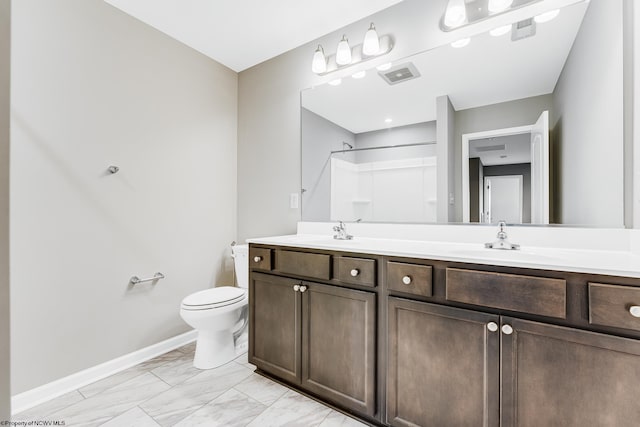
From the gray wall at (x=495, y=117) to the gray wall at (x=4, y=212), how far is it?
179 centimetres

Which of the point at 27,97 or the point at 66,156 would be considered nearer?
the point at 27,97

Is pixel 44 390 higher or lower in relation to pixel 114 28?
lower

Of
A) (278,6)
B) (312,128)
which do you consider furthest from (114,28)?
(312,128)

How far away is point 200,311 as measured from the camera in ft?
5.97

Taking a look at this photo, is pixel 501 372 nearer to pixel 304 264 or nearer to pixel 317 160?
pixel 304 264

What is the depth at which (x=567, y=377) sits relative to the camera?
93 cm

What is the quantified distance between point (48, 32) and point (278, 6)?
4.31 feet

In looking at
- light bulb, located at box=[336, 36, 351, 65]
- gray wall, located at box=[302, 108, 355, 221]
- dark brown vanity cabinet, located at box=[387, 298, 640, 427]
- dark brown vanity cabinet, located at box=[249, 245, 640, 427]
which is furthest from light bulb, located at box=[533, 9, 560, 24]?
dark brown vanity cabinet, located at box=[387, 298, 640, 427]

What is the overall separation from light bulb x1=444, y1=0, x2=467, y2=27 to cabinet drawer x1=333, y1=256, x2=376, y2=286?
1.43m

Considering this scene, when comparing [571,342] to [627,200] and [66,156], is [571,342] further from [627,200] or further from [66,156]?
[66,156]

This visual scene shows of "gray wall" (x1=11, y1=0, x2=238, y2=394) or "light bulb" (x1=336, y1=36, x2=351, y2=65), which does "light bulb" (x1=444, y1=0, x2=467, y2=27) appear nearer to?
"light bulb" (x1=336, y1=36, x2=351, y2=65)

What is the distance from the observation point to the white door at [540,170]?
1418 mm

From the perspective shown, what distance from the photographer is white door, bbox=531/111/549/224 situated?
1418 millimetres

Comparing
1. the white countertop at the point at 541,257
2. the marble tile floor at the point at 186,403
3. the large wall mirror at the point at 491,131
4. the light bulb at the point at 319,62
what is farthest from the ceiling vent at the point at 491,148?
the marble tile floor at the point at 186,403
